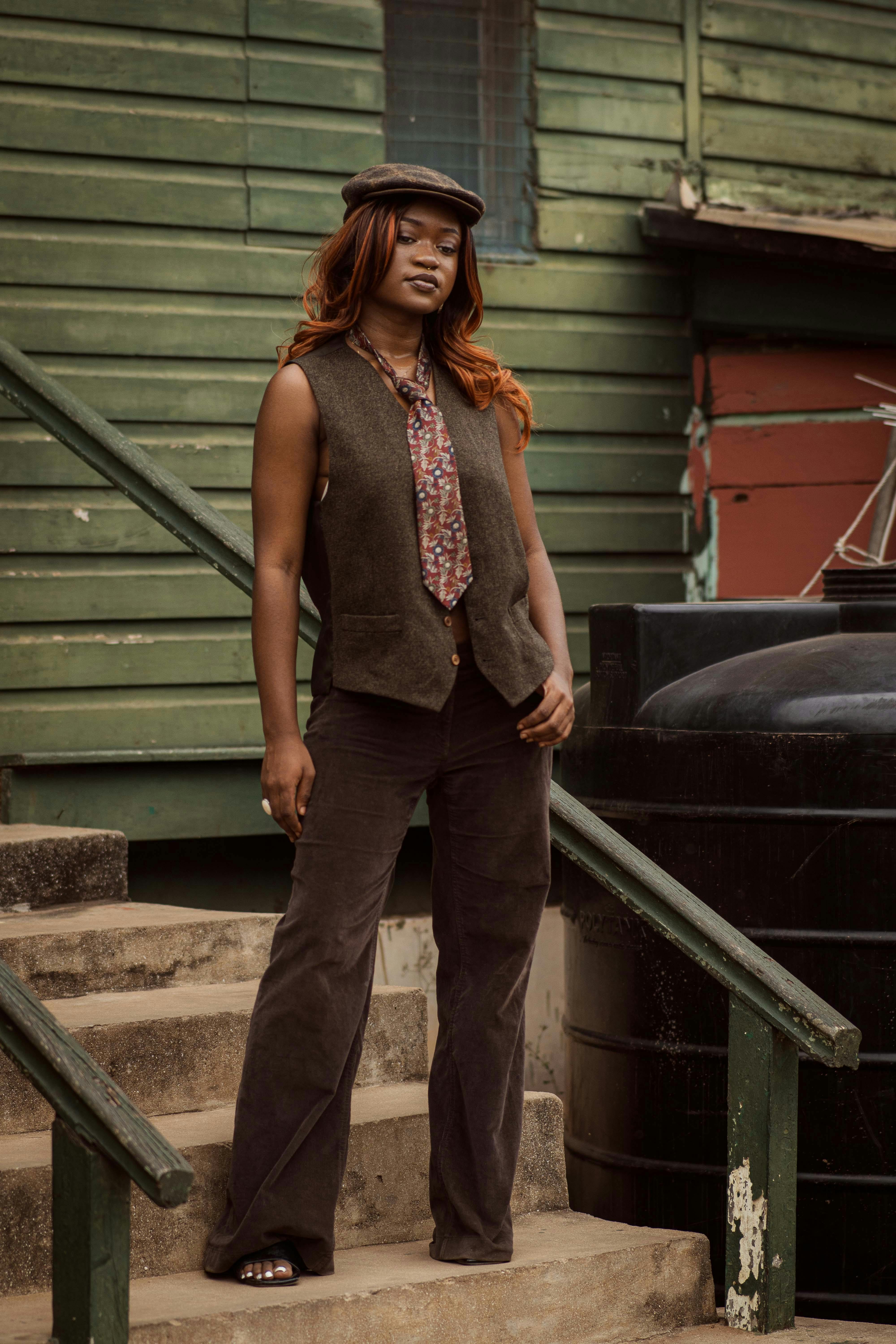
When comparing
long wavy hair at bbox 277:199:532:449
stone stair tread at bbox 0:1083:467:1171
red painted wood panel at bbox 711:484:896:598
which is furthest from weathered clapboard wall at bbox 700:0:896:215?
stone stair tread at bbox 0:1083:467:1171

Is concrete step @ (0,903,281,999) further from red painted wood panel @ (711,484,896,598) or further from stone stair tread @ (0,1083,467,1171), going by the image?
red painted wood panel @ (711,484,896,598)

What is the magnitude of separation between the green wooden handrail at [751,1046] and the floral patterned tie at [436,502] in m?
0.66

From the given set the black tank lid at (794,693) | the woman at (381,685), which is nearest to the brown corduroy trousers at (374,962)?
the woman at (381,685)

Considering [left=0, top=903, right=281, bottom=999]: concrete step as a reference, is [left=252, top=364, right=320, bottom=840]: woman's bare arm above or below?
above

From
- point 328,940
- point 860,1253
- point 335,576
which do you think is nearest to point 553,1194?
point 860,1253

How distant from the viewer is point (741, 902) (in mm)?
3939

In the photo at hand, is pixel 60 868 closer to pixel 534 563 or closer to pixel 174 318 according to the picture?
pixel 534 563

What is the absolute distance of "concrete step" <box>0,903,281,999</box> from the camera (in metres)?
3.71

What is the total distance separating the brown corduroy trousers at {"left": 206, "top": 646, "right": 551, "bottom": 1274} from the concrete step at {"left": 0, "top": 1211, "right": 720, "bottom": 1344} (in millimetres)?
75

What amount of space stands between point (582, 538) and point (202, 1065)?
3.27 m

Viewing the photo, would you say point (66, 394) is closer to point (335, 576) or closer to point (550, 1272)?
point (335, 576)

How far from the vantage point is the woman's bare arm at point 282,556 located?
277 cm

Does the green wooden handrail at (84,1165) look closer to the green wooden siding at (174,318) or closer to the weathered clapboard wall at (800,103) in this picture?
the green wooden siding at (174,318)

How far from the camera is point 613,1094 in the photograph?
4195 millimetres
